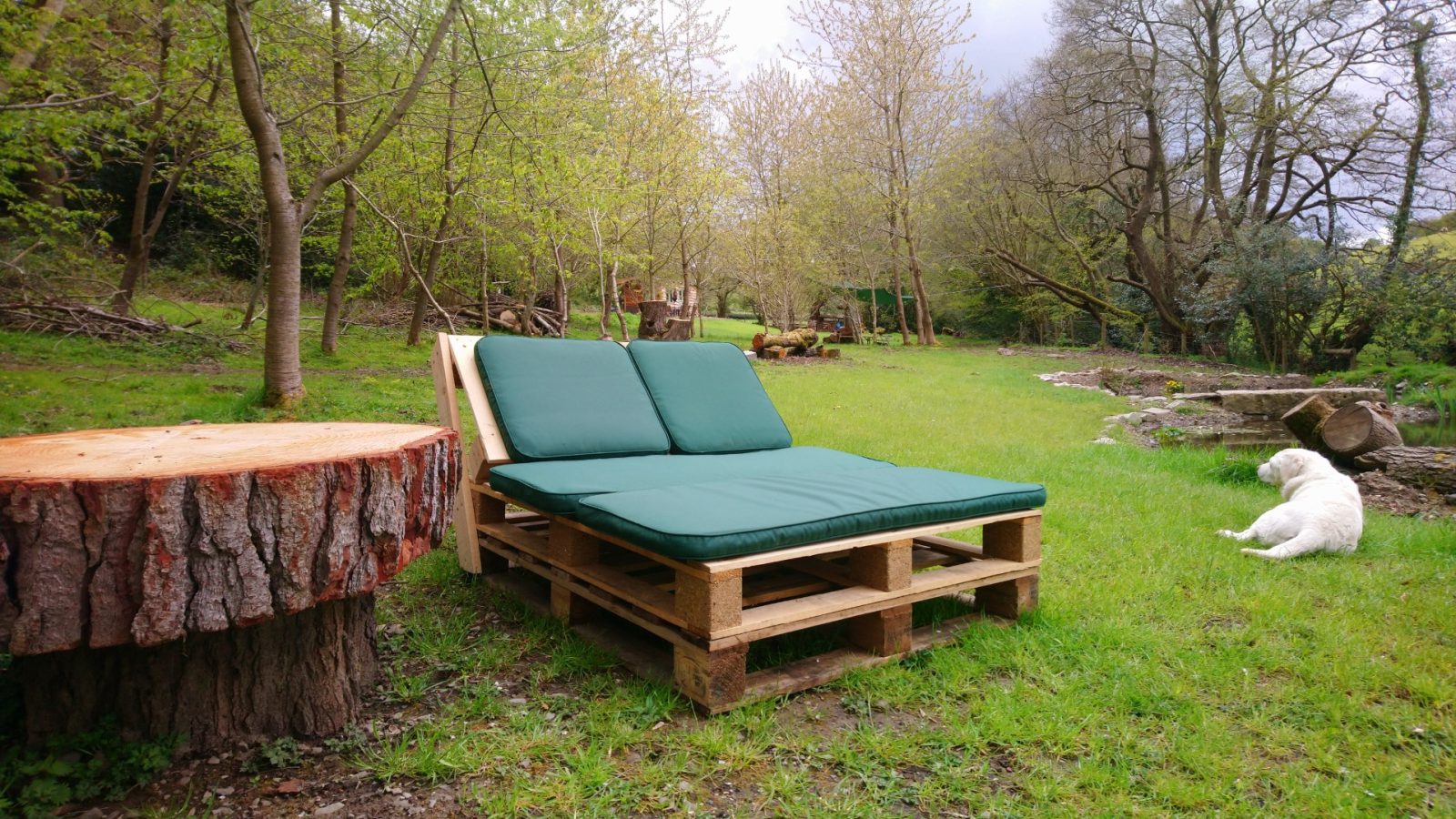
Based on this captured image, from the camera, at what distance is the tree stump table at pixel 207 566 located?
1547 mm

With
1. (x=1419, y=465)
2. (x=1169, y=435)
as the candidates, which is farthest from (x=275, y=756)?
(x=1169, y=435)

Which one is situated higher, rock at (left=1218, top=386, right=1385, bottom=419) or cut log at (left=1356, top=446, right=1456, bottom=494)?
rock at (left=1218, top=386, right=1385, bottom=419)

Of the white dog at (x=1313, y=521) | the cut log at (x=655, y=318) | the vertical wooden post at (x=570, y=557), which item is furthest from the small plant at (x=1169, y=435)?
the cut log at (x=655, y=318)

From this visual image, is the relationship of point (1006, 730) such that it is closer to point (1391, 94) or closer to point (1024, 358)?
point (1024, 358)

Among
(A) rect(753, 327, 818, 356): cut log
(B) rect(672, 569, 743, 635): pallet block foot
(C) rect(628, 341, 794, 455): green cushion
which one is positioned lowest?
(B) rect(672, 569, 743, 635): pallet block foot

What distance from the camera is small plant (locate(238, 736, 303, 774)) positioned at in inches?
74.0

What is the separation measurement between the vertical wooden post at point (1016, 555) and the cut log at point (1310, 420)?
5309 mm

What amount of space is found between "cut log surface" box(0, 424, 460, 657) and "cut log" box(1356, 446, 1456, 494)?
6.60 metres

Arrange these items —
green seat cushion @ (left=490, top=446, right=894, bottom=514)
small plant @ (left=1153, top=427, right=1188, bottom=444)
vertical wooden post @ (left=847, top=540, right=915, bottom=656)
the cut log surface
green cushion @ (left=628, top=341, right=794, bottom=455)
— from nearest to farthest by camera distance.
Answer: the cut log surface < vertical wooden post @ (left=847, top=540, right=915, bottom=656) < green seat cushion @ (left=490, top=446, right=894, bottom=514) < green cushion @ (left=628, top=341, right=794, bottom=455) < small plant @ (left=1153, top=427, right=1188, bottom=444)

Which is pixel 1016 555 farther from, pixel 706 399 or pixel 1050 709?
pixel 706 399

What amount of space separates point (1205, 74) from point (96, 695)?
2018 cm

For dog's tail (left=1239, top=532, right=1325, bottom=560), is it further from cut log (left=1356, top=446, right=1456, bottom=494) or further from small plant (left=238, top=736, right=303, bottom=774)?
small plant (left=238, top=736, right=303, bottom=774)

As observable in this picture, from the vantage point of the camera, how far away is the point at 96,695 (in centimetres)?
185

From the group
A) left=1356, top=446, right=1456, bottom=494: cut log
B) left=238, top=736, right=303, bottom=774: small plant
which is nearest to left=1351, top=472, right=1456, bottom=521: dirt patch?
left=1356, top=446, right=1456, bottom=494: cut log
